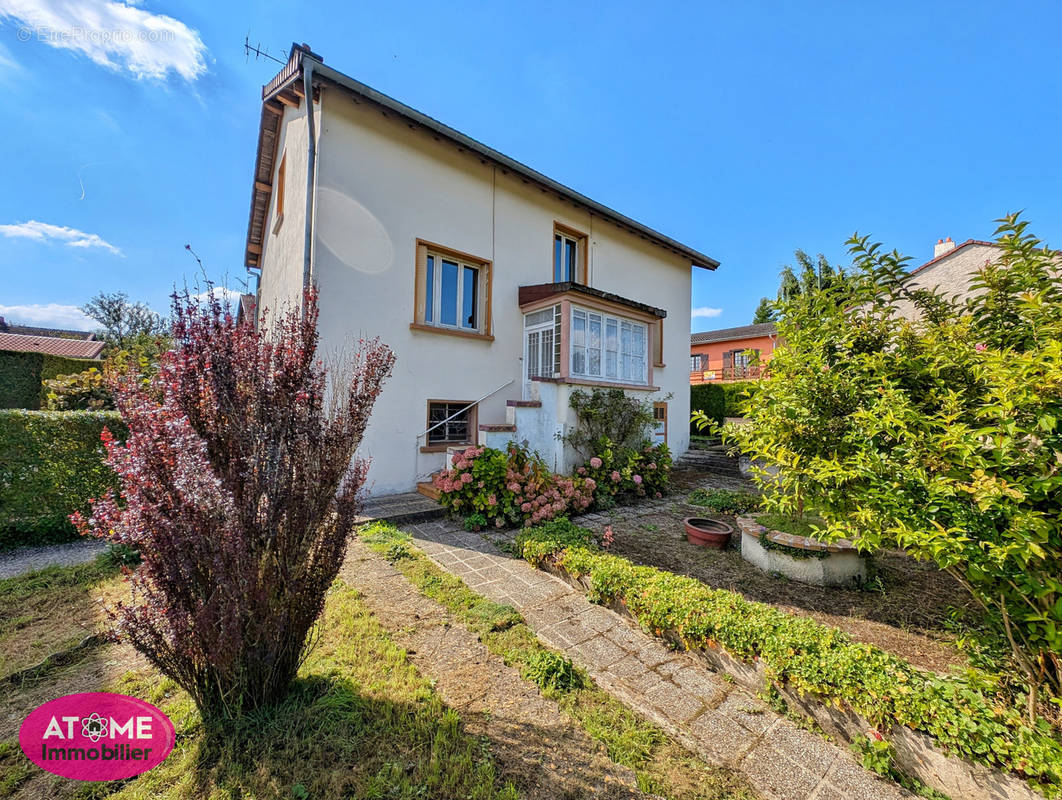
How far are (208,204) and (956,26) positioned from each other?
461 inches

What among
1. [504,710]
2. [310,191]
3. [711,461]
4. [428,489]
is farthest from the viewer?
[711,461]

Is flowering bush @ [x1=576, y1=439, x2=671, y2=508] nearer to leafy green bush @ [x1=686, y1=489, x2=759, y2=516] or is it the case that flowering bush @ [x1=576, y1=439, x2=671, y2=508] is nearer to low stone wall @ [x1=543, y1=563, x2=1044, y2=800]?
leafy green bush @ [x1=686, y1=489, x2=759, y2=516]

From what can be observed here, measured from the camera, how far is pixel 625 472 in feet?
23.8

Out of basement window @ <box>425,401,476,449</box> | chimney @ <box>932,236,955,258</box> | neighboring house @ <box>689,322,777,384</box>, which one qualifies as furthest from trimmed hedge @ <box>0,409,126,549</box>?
neighboring house @ <box>689,322,777,384</box>

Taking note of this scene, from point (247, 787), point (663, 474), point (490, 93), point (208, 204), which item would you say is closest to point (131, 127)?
point (208, 204)

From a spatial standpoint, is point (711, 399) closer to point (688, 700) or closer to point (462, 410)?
point (462, 410)

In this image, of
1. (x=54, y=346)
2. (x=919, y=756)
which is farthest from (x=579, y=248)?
(x=54, y=346)

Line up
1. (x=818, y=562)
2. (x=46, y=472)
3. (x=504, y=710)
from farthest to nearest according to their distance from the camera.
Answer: (x=46, y=472) < (x=818, y=562) < (x=504, y=710)

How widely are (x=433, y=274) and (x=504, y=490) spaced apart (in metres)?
4.66

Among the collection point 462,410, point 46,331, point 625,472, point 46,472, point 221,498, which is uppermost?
point 46,331

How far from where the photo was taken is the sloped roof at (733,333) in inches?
1036

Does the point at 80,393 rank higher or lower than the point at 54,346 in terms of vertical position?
lower

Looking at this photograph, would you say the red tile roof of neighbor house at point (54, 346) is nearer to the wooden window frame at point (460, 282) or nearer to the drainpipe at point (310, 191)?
the drainpipe at point (310, 191)

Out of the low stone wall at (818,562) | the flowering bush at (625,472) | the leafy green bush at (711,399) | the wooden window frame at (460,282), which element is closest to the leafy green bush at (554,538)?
the flowering bush at (625,472)
